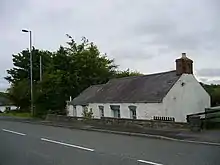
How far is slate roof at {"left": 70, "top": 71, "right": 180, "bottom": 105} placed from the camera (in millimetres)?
31453

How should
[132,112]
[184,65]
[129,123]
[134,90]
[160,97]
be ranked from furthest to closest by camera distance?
[134,90] → [132,112] → [184,65] → [160,97] → [129,123]

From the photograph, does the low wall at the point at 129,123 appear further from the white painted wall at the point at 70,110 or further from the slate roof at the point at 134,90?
the white painted wall at the point at 70,110

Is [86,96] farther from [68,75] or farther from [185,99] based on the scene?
[185,99]

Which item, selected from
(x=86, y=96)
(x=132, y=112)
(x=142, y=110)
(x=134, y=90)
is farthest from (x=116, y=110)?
(x=86, y=96)

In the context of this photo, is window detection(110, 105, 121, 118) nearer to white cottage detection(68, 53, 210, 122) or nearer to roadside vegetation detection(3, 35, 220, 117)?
white cottage detection(68, 53, 210, 122)

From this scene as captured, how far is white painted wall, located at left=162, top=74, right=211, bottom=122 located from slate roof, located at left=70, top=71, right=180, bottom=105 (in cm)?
58

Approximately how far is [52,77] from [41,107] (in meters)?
4.05

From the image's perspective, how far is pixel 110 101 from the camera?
36.2 meters

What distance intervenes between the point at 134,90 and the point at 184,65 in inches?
225

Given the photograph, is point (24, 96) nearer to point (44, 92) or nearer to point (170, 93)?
point (44, 92)

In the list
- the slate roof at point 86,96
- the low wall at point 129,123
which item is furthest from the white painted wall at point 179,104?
the slate roof at point 86,96

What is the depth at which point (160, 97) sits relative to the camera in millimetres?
30125

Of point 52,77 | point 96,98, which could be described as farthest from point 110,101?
point 52,77

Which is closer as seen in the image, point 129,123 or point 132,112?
point 129,123
